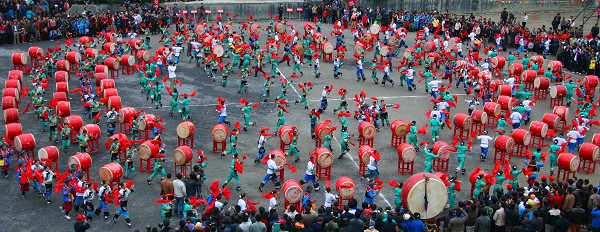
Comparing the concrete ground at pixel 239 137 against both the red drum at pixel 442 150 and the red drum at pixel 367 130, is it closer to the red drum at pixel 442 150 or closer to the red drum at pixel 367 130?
the red drum at pixel 367 130

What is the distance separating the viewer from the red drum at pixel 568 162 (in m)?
25.5

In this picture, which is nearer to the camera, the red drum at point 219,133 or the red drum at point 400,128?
the red drum at point 219,133

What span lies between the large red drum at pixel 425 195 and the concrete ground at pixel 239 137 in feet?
8.53

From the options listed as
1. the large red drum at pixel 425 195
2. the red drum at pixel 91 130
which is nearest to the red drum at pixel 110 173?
the red drum at pixel 91 130

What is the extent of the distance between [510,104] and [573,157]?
6712mm

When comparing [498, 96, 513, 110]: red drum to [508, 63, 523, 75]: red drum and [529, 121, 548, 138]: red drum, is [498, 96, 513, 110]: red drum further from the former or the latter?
[508, 63, 523, 75]: red drum

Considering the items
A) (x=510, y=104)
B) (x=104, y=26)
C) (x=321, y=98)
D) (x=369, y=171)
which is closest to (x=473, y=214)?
(x=369, y=171)

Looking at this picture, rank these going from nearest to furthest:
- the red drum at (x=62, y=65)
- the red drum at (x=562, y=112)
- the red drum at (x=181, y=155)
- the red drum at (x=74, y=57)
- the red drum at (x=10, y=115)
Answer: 1. the red drum at (x=181, y=155)
2. the red drum at (x=10, y=115)
3. the red drum at (x=562, y=112)
4. the red drum at (x=62, y=65)
5. the red drum at (x=74, y=57)

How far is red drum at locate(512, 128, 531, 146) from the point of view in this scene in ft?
91.3

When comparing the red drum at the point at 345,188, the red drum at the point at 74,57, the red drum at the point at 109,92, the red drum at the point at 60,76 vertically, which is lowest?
the red drum at the point at 345,188

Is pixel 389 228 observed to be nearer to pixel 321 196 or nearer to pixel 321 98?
pixel 321 196

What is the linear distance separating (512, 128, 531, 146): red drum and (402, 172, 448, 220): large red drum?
23.9 ft

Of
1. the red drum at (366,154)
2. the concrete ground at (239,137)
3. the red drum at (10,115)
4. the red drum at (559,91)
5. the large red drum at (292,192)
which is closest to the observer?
the large red drum at (292,192)

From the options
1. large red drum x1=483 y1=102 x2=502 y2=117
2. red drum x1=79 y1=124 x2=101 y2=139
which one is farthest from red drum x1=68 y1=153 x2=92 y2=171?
large red drum x1=483 y1=102 x2=502 y2=117
